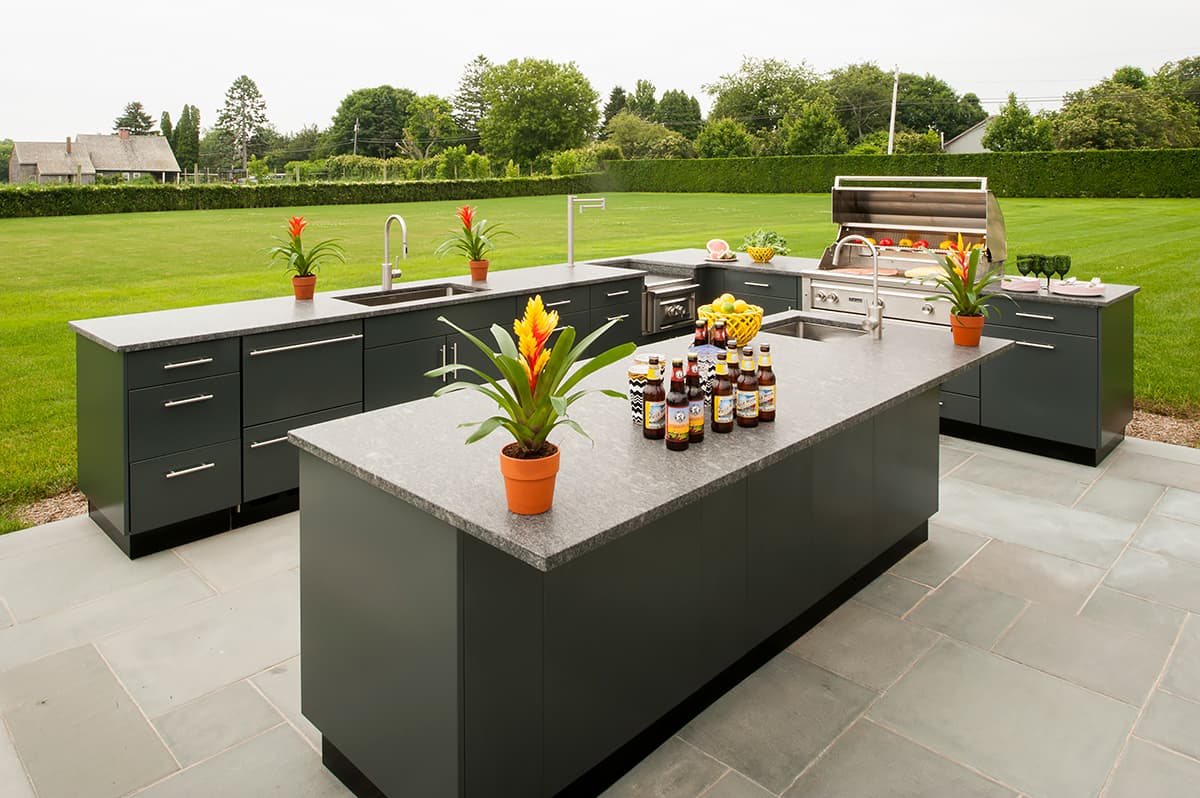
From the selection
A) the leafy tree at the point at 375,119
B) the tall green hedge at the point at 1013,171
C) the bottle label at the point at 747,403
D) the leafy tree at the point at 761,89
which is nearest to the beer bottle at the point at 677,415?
the bottle label at the point at 747,403

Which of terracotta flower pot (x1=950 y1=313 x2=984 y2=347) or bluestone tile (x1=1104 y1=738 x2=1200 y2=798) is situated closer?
bluestone tile (x1=1104 y1=738 x2=1200 y2=798)

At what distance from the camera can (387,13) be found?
38.7m

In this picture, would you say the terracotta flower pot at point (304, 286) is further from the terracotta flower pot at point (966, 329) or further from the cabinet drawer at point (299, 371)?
the terracotta flower pot at point (966, 329)

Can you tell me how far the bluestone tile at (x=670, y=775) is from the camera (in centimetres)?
231

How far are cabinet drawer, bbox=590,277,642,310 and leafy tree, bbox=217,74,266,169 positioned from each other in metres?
42.6

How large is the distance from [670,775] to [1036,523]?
260cm

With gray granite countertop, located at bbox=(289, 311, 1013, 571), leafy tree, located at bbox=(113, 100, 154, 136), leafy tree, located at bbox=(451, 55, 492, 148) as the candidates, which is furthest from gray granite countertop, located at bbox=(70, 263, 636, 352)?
leafy tree, located at bbox=(451, 55, 492, 148)

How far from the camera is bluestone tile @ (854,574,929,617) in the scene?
335cm

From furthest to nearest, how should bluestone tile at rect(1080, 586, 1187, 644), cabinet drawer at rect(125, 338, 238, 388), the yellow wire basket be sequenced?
cabinet drawer at rect(125, 338, 238, 388) → bluestone tile at rect(1080, 586, 1187, 644) → the yellow wire basket

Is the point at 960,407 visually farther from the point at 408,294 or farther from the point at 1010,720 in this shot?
the point at 408,294

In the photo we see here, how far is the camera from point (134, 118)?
44.9 m

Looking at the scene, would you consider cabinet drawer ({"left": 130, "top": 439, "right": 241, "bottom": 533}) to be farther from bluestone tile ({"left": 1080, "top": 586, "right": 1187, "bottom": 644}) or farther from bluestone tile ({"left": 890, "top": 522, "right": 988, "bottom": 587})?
bluestone tile ({"left": 1080, "top": 586, "right": 1187, "bottom": 644})

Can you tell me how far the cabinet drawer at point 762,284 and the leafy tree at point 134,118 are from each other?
46094 mm

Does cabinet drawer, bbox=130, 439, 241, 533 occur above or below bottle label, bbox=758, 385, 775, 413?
below
